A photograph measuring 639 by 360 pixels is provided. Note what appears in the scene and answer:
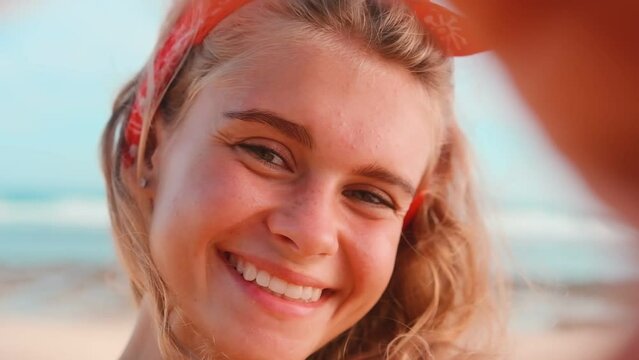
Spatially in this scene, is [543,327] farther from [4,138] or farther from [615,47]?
[4,138]

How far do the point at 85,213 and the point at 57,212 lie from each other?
25cm

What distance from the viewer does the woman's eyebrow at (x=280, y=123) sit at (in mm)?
1143

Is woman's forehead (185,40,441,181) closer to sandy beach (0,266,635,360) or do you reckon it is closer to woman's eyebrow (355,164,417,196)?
woman's eyebrow (355,164,417,196)

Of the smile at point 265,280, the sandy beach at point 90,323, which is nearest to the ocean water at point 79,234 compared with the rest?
the sandy beach at point 90,323

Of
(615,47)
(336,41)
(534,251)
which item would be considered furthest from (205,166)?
(534,251)

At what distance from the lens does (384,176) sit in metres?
1.21

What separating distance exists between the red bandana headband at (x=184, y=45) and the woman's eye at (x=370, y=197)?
0.13 metres

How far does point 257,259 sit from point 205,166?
0.52 feet

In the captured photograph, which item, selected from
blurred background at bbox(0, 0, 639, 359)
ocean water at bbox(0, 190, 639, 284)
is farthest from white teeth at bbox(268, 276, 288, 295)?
ocean water at bbox(0, 190, 639, 284)

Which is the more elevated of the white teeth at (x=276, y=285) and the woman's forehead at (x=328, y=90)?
the woman's forehead at (x=328, y=90)

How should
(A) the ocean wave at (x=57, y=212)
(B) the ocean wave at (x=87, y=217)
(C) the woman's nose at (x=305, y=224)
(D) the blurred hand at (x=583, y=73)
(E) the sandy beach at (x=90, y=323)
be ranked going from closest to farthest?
(D) the blurred hand at (x=583, y=73) → (C) the woman's nose at (x=305, y=224) → (E) the sandy beach at (x=90, y=323) → (B) the ocean wave at (x=87, y=217) → (A) the ocean wave at (x=57, y=212)

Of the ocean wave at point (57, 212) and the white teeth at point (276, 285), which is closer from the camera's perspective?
the white teeth at point (276, 285)

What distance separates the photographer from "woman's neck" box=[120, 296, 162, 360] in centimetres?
134

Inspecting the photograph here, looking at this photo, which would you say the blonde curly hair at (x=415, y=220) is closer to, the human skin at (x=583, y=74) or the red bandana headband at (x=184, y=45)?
the red bandana headband at (x=184, y=45)
